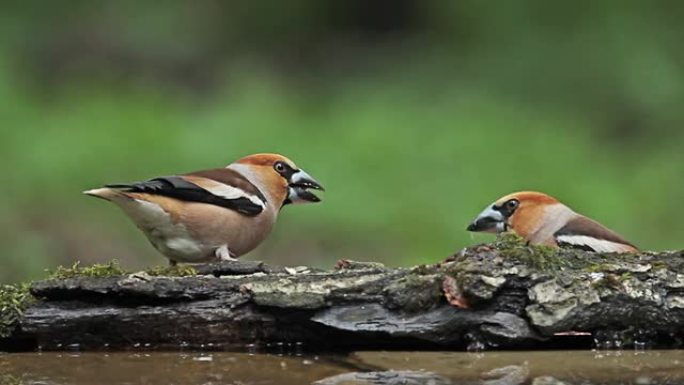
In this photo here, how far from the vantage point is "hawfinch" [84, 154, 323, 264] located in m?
6.24

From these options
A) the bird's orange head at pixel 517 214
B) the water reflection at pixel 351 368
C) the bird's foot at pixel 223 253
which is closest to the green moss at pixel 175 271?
the water reflection at pixel 351 368

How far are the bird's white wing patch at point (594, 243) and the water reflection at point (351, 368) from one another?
1.82m

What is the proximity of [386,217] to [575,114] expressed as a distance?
523 centimetres

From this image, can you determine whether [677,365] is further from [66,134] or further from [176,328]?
[66,134]

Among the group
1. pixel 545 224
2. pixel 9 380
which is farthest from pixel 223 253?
pixel 9 380

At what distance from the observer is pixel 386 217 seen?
1290 centimetres

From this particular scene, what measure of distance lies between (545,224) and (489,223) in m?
0.36

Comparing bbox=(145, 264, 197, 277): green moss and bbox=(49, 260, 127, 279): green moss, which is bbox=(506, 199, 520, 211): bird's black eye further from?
bbox=(49, 260, 127, 279): green moss

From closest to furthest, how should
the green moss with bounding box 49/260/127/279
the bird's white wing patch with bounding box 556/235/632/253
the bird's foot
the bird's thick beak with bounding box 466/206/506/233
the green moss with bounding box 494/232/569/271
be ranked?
1. the green moss with bounding box 494/232/569/271
2. the green moss with bounding box 49/260/127/279
3. the bird's foot
4. the bird's white wing patch with bounding box 556/235/632/253
5. the bird's thick beak with bounding box 466/206/506/233

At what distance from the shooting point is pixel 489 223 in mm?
7211

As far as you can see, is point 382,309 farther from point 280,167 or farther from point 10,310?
point 280,167

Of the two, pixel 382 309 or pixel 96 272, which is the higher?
pixel 96 272

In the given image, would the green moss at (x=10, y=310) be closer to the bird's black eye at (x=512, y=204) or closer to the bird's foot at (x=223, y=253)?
the bird's foot at (x=223, y=253)

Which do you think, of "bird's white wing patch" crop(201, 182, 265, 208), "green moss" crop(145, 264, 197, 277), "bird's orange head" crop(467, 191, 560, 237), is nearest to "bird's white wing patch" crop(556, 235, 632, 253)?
"bird's orange head" crop(467, 191, 560, 237)
